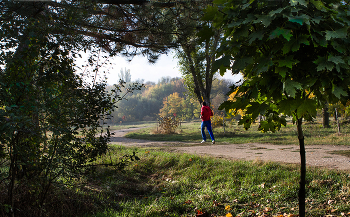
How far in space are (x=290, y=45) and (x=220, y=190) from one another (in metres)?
3.23

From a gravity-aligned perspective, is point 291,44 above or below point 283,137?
above

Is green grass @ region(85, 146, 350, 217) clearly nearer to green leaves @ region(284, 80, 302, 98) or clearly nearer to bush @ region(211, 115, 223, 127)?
green leaves @ region(284, 80, 302, 98)

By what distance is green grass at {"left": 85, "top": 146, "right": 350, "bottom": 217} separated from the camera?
3.33 m

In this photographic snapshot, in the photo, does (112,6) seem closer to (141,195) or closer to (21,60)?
(21,60)

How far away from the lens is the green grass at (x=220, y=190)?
3332mm

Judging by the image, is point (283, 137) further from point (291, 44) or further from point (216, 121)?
point (291, 44)

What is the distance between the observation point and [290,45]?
1.56m

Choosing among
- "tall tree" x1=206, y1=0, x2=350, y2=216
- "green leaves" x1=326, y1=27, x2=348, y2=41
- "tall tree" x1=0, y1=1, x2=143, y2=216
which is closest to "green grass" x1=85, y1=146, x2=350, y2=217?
"tall tree" x1=0, y1=1, x2=143, y2=216

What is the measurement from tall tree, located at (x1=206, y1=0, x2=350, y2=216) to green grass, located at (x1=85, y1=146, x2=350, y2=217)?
7.12 ft

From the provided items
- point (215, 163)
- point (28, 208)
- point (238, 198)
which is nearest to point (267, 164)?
point (215, 163)

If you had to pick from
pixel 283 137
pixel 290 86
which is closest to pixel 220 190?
pixel 290 86

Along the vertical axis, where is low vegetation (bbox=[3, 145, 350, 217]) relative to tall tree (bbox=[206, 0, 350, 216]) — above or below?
below

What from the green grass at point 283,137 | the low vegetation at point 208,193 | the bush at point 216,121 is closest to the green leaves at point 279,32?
the low vegetation at point 208,193

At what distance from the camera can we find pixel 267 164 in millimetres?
5148
